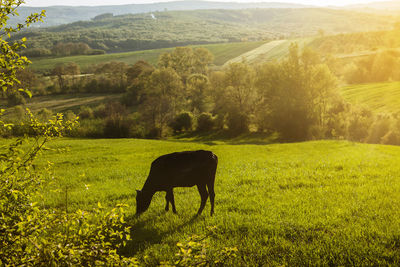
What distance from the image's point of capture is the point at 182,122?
6738 centimetres

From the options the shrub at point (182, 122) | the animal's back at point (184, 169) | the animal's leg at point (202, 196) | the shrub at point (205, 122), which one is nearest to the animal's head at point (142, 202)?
the animal's back at point (184, 169)

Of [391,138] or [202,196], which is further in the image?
[391,138]

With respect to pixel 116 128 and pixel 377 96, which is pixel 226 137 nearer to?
pixel 116 128

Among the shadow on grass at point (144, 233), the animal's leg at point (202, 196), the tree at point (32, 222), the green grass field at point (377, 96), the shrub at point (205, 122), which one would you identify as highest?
the tree at point (32, 222)

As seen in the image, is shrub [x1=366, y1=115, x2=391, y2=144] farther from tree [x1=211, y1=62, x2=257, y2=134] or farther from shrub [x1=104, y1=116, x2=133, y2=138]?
shrub [x1=104, y1=116, x2=133, y2=138]

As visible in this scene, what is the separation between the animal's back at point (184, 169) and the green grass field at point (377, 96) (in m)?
76.6

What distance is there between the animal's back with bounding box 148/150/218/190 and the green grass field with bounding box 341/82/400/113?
7663cm

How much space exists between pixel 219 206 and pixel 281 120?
169 ft

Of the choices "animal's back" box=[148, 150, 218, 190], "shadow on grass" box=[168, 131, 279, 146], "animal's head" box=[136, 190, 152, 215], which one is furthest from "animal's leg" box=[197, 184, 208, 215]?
"shadow on grass" box=[168, 131, 279, 146]

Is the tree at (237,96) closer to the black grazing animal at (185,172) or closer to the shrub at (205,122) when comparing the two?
the shrub at (205,122)

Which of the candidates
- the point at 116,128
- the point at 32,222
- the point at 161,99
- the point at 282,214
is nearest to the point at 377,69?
the point at 161,99

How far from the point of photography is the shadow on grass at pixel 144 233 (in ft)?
29.1

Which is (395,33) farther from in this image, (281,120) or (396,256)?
Answer: (396,256)

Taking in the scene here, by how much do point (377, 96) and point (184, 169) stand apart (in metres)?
96.6
